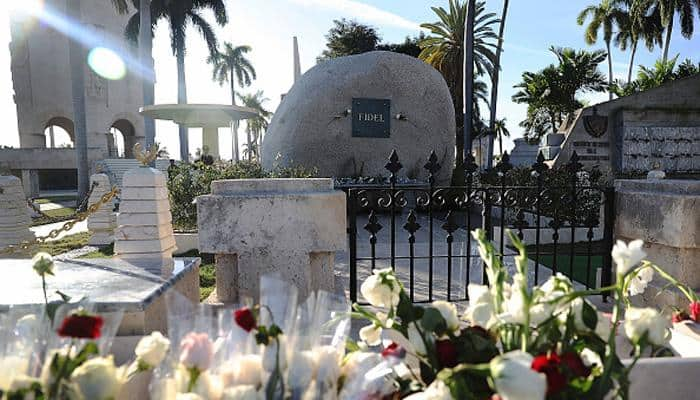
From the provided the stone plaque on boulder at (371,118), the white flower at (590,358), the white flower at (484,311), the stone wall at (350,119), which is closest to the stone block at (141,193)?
the white flower at (484,311)

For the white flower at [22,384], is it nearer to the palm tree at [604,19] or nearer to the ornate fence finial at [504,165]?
the ornate fence finial at [504,165]

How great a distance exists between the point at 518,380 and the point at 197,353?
0.54 metres

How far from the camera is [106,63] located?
3091cm

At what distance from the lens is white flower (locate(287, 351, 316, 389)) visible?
0.81 meters

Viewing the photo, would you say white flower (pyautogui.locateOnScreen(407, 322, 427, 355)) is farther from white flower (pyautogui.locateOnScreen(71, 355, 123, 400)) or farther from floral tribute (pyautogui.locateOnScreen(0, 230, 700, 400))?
white flower (pyautogui.locateOnScreen(71, 355, 123, 400))

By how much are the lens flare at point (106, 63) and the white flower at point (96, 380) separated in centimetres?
3531

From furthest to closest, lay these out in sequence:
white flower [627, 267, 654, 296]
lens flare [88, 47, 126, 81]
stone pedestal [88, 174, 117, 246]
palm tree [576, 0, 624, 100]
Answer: palm tree [576, 0, 624, 100]
lens flare [88, 47, 126, 81]
stone pedestal [88, 174, 117, 246]
white flower [627, 267, 654, 296]

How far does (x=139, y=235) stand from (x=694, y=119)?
1506 centimetres

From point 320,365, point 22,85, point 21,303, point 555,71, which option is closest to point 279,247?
point 21,303

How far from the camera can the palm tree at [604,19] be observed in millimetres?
35375

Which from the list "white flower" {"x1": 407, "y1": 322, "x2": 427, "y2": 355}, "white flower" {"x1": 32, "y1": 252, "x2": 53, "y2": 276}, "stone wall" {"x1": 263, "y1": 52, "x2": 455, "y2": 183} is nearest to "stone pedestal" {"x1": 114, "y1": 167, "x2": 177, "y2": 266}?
"white flower" {"x1": 32, "y1": 252, "x2": 53, "y2": 276}

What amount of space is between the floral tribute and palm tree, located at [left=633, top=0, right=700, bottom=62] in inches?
1535

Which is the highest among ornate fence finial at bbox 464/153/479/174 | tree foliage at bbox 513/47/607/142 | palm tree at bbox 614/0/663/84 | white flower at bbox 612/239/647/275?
palm tree at bbox 614/0/663/84

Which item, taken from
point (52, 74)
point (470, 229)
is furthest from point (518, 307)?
point (52, 74)
